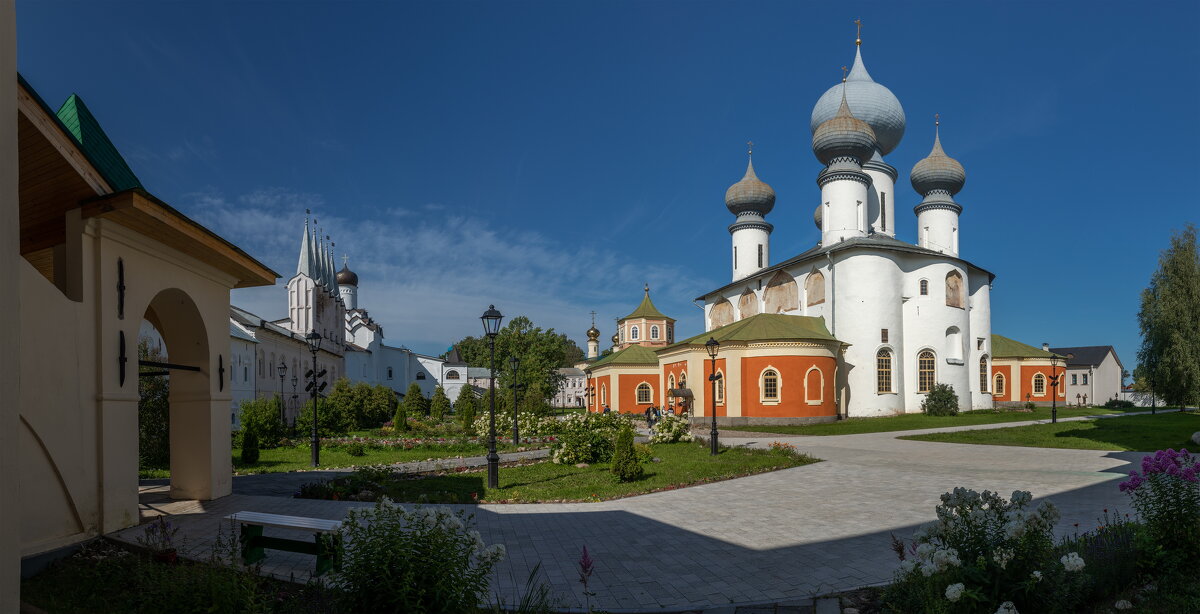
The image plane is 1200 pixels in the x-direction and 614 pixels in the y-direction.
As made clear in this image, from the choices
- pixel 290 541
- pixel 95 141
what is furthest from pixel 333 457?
pixel 290 541

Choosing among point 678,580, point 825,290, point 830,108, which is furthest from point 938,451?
point 830,108

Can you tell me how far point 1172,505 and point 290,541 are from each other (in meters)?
7.82

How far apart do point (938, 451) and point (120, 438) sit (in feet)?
61.7

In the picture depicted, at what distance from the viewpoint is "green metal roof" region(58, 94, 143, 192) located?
8.52 m

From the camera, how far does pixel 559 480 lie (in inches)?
501

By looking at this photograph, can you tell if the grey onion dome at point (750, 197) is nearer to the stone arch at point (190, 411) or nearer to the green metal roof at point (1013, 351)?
the green metal roof at point (1013, 351)

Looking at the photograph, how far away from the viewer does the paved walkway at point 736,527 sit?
19.1 ft

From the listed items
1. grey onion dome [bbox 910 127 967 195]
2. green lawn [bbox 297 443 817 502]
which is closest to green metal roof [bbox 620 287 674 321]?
grey onion dome [bbox 910 127 967 195]

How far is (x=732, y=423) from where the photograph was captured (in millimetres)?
30500

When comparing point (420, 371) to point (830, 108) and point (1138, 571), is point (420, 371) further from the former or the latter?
point (1138, 571)

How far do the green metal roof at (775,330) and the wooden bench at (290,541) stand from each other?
2688 cm

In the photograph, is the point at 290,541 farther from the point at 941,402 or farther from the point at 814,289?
the point at 941,402

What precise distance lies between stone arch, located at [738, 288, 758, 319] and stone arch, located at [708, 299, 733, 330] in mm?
1151

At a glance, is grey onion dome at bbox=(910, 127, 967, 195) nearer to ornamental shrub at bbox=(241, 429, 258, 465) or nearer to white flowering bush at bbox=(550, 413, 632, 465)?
white flowering bush at bbox=(550, 413, 632, 465)
